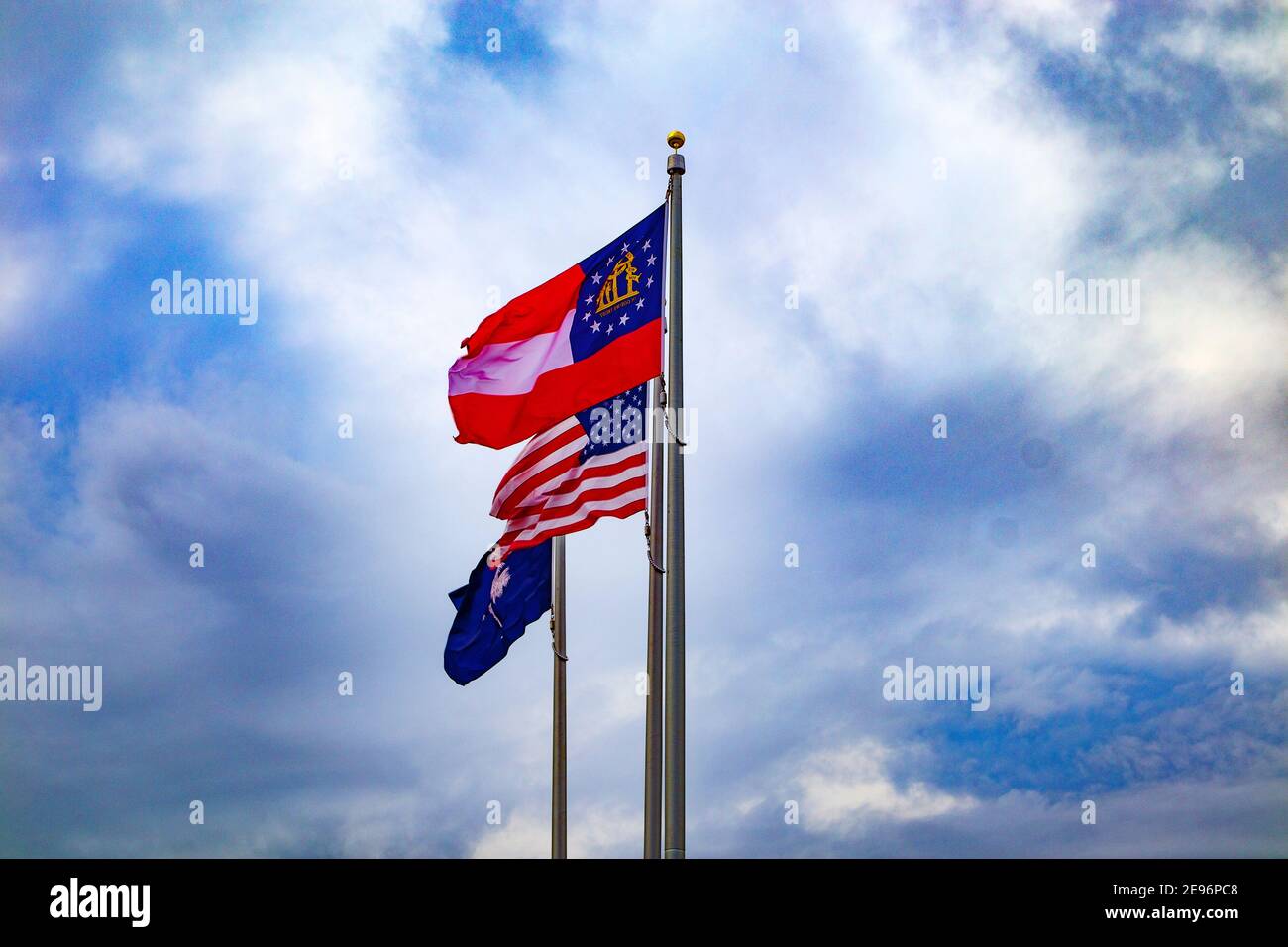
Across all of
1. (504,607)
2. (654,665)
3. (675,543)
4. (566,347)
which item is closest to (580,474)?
(566,347)

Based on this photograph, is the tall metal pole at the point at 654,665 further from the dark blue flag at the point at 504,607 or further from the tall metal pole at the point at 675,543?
the dark blue flag at the point at 504,607

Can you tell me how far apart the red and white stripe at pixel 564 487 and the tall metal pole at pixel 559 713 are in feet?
14.3

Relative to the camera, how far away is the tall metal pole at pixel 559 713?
84.0 feet

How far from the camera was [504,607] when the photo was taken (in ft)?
85.8

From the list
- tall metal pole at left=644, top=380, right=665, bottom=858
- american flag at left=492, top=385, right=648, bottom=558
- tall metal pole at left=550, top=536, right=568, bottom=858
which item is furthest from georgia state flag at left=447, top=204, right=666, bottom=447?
tall metal pole at left=550, top=536, right=568, bottom=858

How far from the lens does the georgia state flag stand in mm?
18766

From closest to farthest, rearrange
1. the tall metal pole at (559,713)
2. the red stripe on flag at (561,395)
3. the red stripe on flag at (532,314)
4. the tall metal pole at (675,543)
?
the tall metal pole at (675,543) → the red stripe on flag at (561,395) → the red stripe on flag at (532,314) → the tall metal pole at (559,713)

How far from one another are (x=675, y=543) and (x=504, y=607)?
9241 mm

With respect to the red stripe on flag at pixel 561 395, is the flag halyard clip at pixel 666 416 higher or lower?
lower

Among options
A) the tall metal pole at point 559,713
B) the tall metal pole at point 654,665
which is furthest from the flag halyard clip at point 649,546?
the tall metal pole at point 559,713

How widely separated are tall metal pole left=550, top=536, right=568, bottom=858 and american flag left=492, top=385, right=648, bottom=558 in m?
4.46
